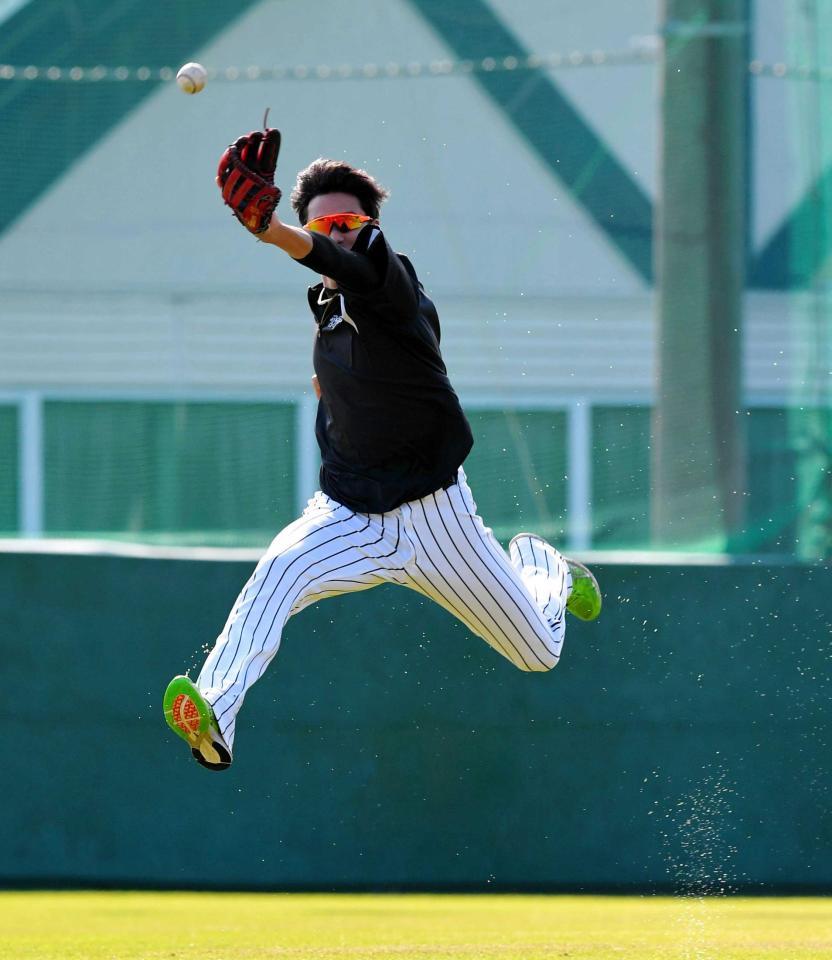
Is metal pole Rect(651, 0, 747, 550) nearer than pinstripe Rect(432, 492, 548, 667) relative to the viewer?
No

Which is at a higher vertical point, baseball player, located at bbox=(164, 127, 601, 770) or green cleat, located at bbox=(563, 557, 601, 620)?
baseball player, located at bbox=(164, 127, 601, 770)

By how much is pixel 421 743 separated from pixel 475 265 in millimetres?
2030

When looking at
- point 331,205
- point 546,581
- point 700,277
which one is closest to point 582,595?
point 546,581

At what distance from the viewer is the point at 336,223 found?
5.12 meters

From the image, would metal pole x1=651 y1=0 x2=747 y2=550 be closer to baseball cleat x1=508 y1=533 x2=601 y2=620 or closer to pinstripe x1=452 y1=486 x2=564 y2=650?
baseball cleat x1=508 y1=533 x2=601 y2=620

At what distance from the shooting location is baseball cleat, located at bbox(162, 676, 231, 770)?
483 cm

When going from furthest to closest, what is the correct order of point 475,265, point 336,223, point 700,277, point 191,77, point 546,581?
point 475,265
point 700,277
point 546,581
point 336,223
point 191,77

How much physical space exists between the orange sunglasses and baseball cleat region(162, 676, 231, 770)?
1319mm

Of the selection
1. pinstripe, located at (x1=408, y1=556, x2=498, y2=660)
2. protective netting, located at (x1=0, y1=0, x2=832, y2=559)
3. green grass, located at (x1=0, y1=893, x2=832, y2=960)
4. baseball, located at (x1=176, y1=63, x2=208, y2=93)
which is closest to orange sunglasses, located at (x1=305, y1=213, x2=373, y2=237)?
baseball, located at (x1=176, y1=63, x2=208, y2=93)

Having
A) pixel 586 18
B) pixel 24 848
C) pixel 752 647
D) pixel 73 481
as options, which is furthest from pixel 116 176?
pixel 752 647

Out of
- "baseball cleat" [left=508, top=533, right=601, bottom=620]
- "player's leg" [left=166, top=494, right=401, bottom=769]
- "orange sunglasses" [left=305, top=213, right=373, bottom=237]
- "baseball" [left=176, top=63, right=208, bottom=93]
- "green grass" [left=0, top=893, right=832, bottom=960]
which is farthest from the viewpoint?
"baseball cleat" [left=508, top=533, right=601, bottom=620]

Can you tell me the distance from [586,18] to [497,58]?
758 millimetres

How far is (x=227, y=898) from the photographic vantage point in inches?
274

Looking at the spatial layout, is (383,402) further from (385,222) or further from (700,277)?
(385,222)
